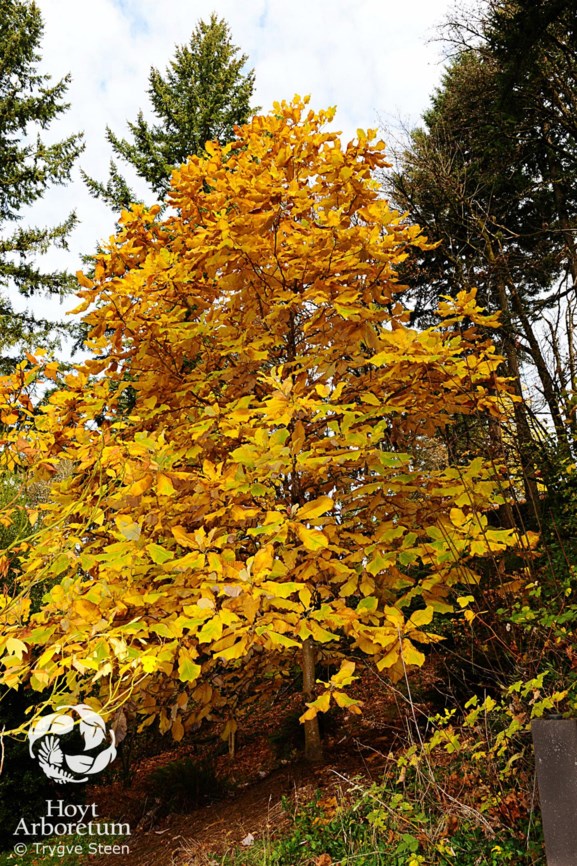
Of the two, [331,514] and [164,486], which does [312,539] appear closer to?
[164,486]

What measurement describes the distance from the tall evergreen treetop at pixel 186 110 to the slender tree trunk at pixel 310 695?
29.3ft

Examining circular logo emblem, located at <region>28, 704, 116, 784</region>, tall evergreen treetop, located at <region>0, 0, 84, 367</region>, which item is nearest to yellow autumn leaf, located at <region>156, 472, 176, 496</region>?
circular logo emblem, located at <region>28, 704, 116, 784</region>

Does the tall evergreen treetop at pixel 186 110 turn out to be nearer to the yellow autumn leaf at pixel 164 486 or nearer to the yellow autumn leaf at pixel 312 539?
the yellow autumn leaf at pixel 164 486

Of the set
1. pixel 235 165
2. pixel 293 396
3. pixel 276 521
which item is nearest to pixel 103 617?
pixel 276 521

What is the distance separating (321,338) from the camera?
119 inches

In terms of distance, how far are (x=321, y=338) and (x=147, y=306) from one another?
3.01ft

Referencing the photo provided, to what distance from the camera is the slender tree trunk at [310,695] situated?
3.31 metres

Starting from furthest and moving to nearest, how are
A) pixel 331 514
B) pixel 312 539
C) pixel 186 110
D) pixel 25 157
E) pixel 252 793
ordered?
pixel 25 157 → pixel 186 110 → pixel 252 793 → pixel 331 514 → pixel 312 539

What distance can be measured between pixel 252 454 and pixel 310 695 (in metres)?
1.78

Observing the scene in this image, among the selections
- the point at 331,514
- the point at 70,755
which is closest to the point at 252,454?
the point at 331,514

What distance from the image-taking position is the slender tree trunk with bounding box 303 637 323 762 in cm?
331

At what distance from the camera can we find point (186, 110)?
10.4m

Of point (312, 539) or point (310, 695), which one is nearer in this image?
point (312, 539)

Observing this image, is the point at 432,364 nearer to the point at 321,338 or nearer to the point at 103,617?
the point at 321,338
